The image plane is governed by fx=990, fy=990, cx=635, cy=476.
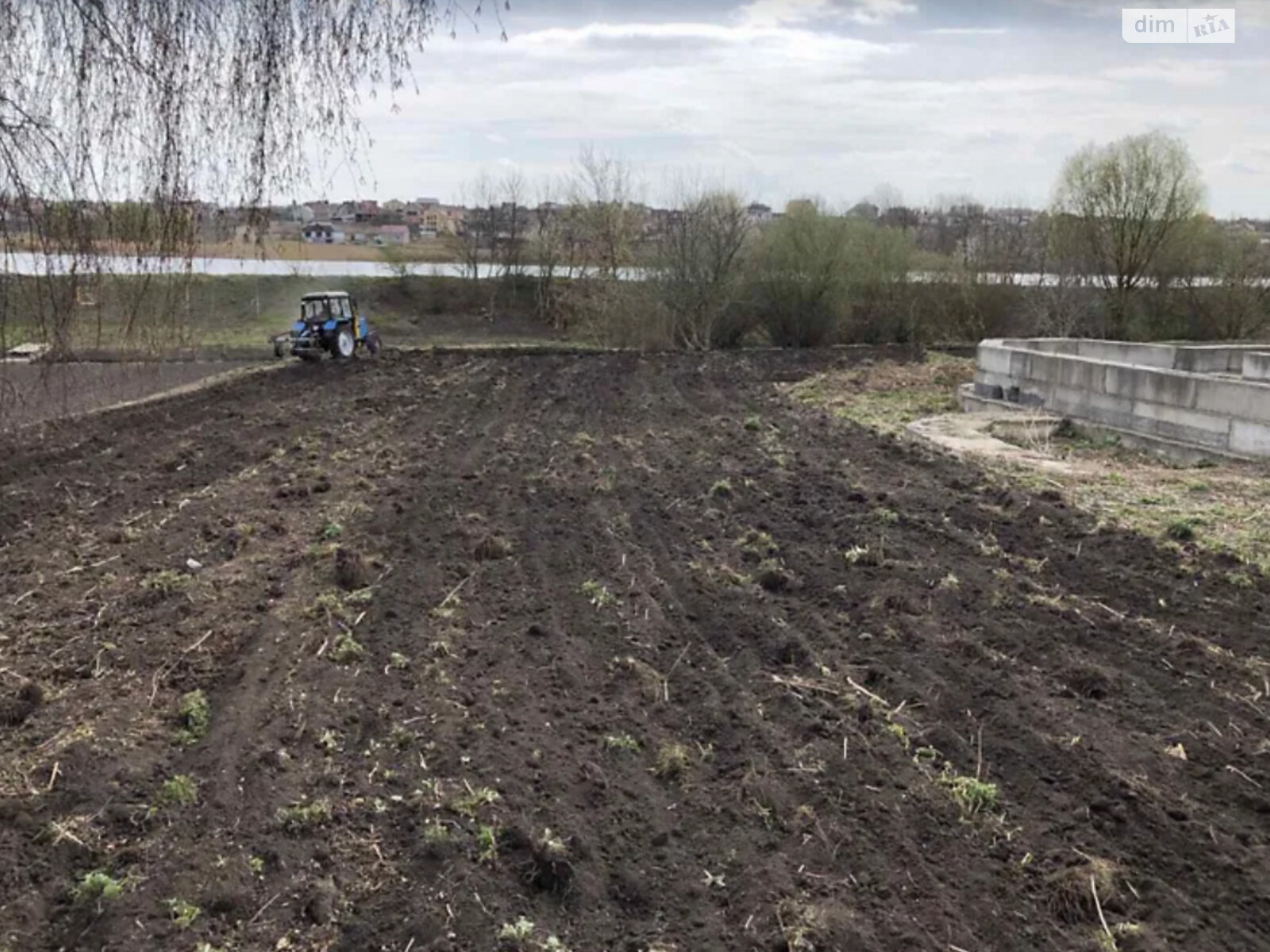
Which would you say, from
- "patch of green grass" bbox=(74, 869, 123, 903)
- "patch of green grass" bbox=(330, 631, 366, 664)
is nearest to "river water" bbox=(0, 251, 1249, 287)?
"patch of green grass" bbox=(74, 869, 123, 903)

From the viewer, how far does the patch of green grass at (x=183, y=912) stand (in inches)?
133

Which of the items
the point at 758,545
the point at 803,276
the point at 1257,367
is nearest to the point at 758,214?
the point at 803,276

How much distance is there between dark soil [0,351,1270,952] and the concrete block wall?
136 inches

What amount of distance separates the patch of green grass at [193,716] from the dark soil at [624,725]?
3 centimetres

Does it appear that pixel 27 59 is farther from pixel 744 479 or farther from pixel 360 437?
pixel 360 437

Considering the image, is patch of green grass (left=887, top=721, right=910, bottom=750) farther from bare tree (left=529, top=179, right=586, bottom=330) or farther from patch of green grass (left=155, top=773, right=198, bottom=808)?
bare tree (left=529, top=179, right=586, bottom=330)

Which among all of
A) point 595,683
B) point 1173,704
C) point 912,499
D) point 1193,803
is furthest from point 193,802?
point 912,499

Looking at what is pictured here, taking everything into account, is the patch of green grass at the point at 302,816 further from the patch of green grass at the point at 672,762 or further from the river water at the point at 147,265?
the river water at the point at 147,265

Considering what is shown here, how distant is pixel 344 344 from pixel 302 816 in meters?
20.7

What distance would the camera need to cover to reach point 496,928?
3.38 metres

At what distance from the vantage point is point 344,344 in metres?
23.4

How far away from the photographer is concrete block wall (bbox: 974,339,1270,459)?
11086 millimetres

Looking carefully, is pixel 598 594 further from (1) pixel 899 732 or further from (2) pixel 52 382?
(2) pixel 52 382

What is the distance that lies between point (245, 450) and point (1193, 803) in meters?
10.9
